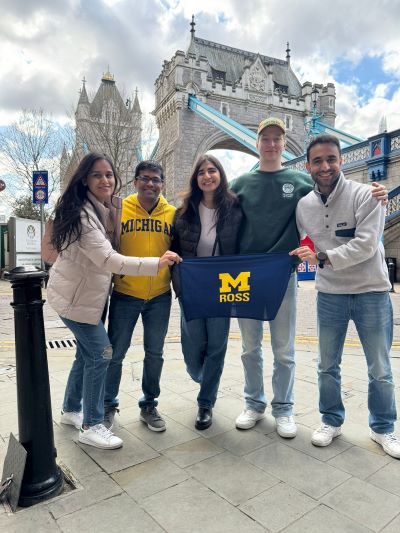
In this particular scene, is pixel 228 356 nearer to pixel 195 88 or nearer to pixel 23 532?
pixel 23 532

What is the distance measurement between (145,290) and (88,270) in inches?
18.2

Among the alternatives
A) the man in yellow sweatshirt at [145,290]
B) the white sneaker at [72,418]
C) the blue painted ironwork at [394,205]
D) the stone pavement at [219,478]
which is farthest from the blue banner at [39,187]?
the blue painted ironwork at [394,205]

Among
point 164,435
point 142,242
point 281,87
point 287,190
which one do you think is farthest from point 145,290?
point 281,87

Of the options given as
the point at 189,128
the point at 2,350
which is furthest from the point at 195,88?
the point at 2,350

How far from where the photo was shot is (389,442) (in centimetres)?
250

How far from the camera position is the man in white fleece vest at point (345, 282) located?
2486 millimetres

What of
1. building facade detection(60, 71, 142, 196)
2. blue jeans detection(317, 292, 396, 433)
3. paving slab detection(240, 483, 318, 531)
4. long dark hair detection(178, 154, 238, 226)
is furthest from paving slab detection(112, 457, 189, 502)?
building facade detection(60, 71, 142, 196)

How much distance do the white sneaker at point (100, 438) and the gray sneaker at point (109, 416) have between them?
0.19 meters

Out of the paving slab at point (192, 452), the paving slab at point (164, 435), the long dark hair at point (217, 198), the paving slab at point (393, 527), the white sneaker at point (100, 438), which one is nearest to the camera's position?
the paving slab at point (393, 527)

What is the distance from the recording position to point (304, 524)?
180 cm

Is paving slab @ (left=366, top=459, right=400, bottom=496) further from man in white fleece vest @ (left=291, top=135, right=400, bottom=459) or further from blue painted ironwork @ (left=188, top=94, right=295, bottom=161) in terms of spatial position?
blue painted ironwork @ (left=188, top=94, right=295, bottom=161)

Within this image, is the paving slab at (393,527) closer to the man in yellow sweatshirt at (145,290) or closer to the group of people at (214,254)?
the group of people at (214,254)

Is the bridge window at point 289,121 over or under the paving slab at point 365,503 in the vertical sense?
over

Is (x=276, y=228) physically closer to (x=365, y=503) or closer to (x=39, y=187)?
(x=365, y=503)
